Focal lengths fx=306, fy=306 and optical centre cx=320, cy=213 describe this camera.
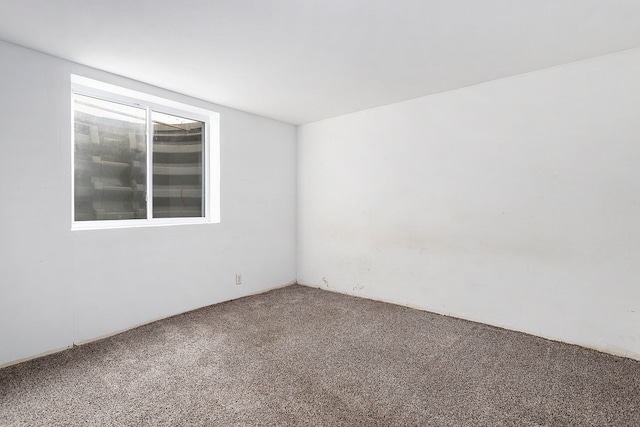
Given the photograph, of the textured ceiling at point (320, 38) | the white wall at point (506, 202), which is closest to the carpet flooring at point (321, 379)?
the white wall at point (506, 202)

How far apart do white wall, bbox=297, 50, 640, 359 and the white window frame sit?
1.45 metres

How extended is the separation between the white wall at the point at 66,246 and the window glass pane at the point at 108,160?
0.27 meters

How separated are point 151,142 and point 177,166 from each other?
37 centimetres

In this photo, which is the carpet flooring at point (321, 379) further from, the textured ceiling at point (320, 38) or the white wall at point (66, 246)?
the textured ceiling at point (320, 38)

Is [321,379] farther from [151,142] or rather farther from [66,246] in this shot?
[151,142]

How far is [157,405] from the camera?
1.74 m

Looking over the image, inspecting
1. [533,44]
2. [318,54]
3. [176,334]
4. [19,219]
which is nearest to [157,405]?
[176,334]

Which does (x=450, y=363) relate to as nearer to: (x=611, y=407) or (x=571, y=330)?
(x=611, y=407)

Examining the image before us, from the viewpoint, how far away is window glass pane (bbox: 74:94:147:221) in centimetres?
268

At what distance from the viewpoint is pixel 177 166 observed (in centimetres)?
338

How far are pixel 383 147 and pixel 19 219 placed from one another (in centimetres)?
331

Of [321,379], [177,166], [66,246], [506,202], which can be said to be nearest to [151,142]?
[177,166]

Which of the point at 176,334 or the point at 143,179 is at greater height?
the point at 143,179

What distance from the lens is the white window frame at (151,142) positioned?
8.59 ft
